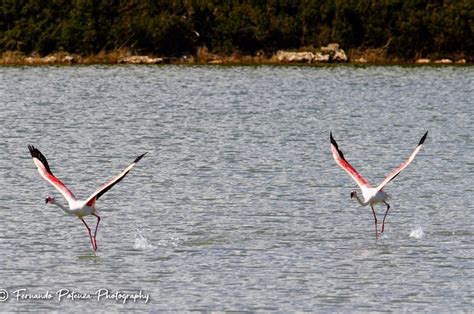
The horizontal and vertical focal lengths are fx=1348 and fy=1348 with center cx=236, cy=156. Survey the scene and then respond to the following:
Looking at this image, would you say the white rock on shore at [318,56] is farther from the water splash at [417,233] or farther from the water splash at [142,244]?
the water splash at [142,244]

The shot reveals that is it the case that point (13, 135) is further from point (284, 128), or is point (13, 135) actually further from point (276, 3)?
point (276, 3)

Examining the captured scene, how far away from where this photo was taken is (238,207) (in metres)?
22.2

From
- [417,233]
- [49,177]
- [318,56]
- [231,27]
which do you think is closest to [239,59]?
[231,27]

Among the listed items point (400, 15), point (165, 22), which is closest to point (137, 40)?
point (165, 22)

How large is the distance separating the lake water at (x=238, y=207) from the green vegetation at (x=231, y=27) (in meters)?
19.9

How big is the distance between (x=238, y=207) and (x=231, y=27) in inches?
1808

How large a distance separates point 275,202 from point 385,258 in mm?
4897

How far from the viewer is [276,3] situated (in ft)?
234

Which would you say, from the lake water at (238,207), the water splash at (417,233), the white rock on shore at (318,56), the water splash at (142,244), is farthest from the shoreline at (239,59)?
the water splash at (142,244)

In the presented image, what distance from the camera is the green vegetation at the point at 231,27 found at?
2621 inches

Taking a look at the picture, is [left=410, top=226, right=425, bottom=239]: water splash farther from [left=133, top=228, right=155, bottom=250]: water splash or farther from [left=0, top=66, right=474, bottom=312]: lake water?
[left=133, top=228, right=155, bottom=250]: water splash

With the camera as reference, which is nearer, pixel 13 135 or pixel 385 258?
pixel 385 258

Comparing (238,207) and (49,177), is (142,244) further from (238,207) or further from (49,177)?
(238,207)

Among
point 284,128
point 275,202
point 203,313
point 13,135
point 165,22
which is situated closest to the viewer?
point 203,313
